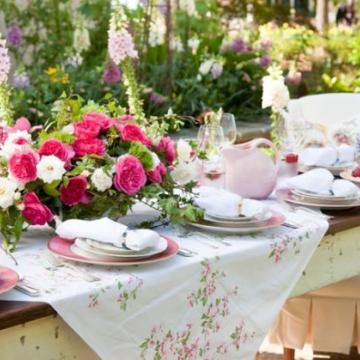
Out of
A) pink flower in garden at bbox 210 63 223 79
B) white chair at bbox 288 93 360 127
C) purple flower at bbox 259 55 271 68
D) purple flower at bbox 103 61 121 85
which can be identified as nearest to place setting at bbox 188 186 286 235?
white chair at bbox 288 93 360 127

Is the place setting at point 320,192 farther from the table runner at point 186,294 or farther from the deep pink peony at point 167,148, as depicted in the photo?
the deep pink peony at point 167,148

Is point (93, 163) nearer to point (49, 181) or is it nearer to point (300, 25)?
point (49, 181)

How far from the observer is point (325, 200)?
2.26m

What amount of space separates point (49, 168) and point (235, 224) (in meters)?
0.46

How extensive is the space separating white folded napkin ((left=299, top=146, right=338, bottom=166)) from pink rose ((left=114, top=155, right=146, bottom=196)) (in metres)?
0.92

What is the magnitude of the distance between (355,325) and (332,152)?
57cm

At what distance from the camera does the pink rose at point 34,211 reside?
6.10ft

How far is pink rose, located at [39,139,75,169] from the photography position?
1.92m

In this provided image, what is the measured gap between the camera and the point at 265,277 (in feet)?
6.39

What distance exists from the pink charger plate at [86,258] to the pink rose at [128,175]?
0.51 feet

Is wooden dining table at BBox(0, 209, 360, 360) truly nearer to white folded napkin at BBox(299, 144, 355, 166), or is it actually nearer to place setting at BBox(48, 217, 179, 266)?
place setting at BBox(48, 217, 179, 266)

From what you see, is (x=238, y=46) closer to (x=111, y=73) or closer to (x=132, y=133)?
(x=111, y=73)

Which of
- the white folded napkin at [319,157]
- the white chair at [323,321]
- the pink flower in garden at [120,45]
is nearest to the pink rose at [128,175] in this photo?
the pink flower in garden at [120,45]

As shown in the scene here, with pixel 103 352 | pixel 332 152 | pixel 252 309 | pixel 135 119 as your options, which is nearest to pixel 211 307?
pixel 252 309
